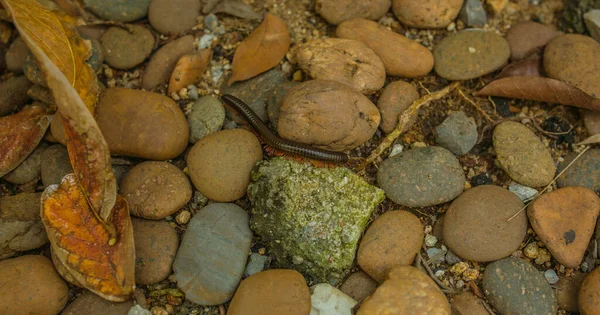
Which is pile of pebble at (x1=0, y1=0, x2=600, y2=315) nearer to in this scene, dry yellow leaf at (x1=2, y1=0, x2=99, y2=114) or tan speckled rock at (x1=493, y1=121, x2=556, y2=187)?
tan speckled rock at (x1=493, y1=121, x2=556, y2=187)

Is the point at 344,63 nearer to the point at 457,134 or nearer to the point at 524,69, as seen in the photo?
the point at 457,134

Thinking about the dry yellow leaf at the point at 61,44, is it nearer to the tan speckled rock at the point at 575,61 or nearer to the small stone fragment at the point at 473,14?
the small stone fragment at the point at 473,14

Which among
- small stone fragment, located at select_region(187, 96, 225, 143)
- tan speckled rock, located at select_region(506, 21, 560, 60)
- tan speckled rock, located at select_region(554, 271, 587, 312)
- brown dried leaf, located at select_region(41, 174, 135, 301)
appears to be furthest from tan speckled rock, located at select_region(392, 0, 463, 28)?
brown dried leaf, located at select_region(41, 174, 135, 301)

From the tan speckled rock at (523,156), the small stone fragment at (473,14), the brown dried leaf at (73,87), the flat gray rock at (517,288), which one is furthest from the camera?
the small stone fragment at (473,14)

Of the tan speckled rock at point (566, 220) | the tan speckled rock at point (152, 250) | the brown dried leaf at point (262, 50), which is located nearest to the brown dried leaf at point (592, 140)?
the tan speckled rock at point (566, 220)

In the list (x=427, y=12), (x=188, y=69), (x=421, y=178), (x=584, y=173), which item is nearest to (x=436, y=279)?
(x=421, y=178)

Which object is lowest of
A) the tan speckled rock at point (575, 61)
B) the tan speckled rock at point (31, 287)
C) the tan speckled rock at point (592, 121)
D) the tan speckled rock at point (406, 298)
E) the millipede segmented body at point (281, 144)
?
the tan speckled rock at point (406, 298)
